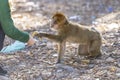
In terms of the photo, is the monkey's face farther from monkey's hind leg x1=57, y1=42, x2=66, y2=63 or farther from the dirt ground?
the dirt ground

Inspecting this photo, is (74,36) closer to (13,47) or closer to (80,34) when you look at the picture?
(80,34)

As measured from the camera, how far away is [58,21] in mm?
8031

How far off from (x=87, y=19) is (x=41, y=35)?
5.26 m

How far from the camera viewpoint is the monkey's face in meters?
7.96

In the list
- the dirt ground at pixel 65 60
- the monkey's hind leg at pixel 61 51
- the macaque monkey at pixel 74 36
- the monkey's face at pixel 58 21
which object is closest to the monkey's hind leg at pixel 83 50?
the macaque monkey at pixel 74 36

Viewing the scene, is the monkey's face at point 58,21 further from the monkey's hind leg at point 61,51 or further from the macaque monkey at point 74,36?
the monkey's hind leg at point 61,51

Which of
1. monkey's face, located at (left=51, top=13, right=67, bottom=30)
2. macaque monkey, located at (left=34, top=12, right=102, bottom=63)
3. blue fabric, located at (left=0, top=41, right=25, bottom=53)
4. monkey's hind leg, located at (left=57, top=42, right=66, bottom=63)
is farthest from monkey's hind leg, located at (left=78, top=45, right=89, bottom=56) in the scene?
blue fabric, located at (left=0, top=41, right=25, bottom=53)

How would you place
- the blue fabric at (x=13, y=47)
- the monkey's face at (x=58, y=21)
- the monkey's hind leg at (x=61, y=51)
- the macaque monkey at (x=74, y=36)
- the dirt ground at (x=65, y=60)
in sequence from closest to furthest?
1. the dirt ground at (x=65, y=60)
2. the monkey's face at (x=58, y=21)
3. the macaque monkey at (x=74, y=36)
4. the monkey's hind leg at (x=61, y=51)
5. the blue fabric at (x=13, y=47)

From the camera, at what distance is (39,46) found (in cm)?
965

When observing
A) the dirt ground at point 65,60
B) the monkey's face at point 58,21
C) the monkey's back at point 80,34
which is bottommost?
the dirt ground at point 65,60

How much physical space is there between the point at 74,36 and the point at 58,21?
51 centimetres

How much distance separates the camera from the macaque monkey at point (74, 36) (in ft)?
26.4

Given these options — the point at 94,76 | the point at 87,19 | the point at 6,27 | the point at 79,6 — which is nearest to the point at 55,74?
the point at 94,76

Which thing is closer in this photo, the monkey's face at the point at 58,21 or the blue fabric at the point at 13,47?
the monkey's face at the point at 58,21
